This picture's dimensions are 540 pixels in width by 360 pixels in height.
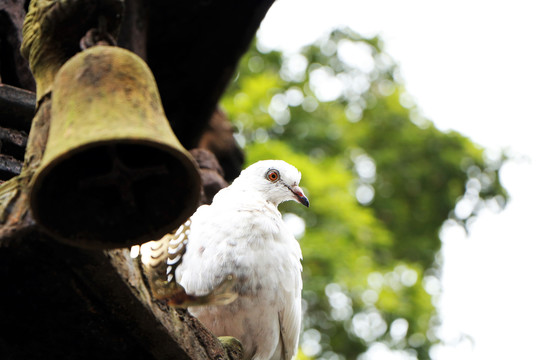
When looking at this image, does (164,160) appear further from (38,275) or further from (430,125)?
(430,125)

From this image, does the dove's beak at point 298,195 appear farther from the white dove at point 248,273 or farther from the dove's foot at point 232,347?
the dove's foot at point 232,347

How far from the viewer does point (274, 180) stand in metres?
5.96

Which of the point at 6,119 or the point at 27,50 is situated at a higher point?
the point at 27,50

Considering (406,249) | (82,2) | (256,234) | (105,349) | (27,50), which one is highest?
(82,2)

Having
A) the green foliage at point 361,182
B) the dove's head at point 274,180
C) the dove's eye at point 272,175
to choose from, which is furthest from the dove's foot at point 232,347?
the green foliage at point 361,182

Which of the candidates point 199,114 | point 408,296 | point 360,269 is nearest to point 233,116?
point 360,269

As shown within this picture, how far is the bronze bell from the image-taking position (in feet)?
7.78

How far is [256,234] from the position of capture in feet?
15.0

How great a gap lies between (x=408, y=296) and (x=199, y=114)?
287 inches

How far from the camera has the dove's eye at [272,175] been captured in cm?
595

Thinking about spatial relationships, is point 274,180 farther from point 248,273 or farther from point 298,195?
point 248,273

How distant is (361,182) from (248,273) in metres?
11.7

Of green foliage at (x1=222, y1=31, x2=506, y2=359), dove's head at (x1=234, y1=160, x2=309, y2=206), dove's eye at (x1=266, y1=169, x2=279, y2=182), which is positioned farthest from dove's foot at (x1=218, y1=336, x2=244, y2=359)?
green foliage at (x1=222, y1=31, x2=506, y2=359)

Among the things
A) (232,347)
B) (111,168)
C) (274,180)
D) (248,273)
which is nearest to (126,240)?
(111,168)
